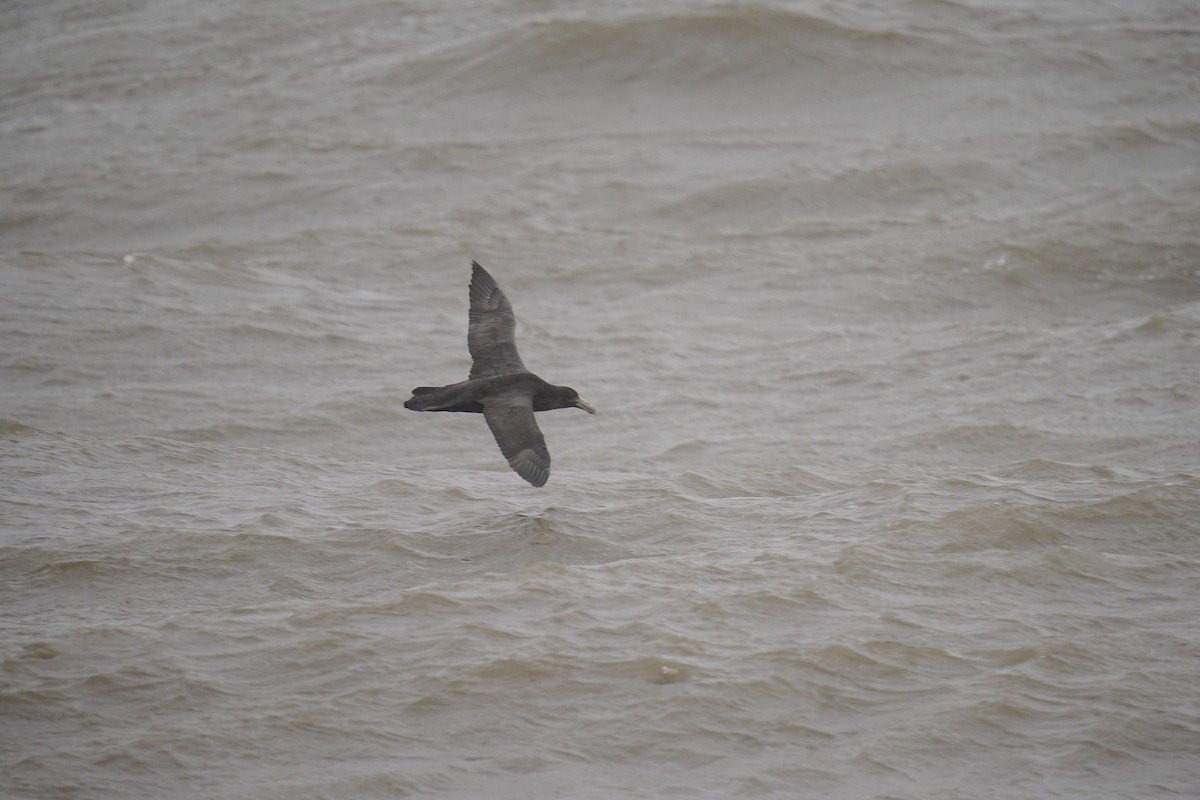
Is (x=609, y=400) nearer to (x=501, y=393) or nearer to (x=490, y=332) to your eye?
(x=490, y=332)

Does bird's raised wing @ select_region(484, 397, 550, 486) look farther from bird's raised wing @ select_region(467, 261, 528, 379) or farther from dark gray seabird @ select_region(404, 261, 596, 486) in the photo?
bird's raised wing @ select_region(467, 261, 528, 379)

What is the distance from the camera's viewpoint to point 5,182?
16.4 metres

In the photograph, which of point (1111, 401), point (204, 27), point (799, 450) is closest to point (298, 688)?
point (799, 450)

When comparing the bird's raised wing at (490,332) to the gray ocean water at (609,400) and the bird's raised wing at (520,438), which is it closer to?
the bird's raised wing at (520,438)

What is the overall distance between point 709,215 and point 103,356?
670 cm

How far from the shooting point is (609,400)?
11.9 metres

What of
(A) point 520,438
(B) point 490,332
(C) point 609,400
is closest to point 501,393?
(A) point 520,438

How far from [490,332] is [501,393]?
810 mm

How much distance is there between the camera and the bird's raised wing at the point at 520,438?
26.1ft

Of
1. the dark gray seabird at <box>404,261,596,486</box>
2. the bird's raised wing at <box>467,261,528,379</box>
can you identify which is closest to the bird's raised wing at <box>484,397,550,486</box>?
the dark gray seabird at <box>404,261,596,486</box>

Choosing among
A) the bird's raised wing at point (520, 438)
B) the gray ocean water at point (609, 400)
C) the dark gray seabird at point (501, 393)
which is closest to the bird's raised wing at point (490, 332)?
the dark gray seabird at point (501, 393)

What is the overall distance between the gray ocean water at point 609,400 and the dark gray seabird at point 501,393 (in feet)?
1.59

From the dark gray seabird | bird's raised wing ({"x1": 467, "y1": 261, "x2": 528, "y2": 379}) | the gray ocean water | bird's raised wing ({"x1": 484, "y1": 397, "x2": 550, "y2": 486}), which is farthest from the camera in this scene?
bird's raised wing ({"x1": 467, "y1": 261, "x2": 528, "y2": 379})

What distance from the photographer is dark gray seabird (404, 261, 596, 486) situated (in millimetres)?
8117
